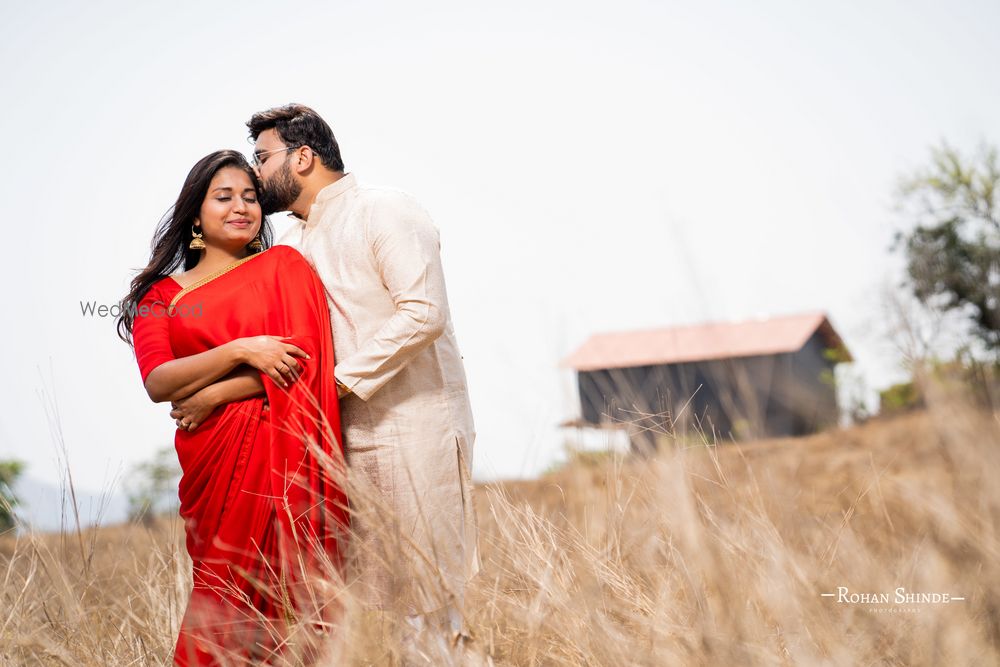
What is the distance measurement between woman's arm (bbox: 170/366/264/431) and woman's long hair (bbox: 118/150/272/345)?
1.40 ft

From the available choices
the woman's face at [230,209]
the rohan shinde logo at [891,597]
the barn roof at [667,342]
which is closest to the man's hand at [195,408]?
the woman's face at [230,209]

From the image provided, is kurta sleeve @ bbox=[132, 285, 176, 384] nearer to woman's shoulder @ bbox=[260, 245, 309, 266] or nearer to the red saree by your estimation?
the red saree

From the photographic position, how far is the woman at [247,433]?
8.22ft

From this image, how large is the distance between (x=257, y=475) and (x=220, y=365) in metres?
0.34

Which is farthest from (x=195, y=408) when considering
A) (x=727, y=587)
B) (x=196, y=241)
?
(x=727, y=587)

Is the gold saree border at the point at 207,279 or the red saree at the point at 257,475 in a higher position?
the gold saree border at the point at 207,279

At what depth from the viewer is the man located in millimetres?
2596

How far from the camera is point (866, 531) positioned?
11.4 ft

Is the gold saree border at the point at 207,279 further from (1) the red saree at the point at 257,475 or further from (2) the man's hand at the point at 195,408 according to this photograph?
(2) the man's hand at the point at 195,408

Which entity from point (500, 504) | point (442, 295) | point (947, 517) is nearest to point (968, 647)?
point (947, 517)

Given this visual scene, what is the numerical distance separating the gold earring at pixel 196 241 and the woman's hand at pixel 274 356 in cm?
51

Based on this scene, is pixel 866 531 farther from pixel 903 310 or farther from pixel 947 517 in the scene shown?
pixel 903 310

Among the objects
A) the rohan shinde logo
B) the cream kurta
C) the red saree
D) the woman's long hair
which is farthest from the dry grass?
the woman's long hair

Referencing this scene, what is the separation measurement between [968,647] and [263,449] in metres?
1.85
